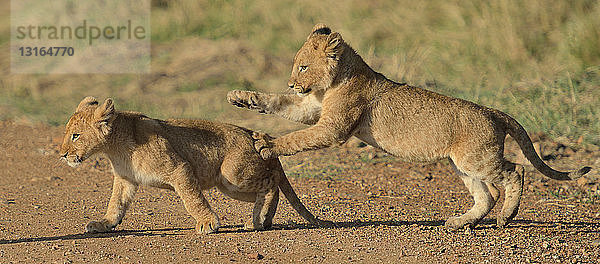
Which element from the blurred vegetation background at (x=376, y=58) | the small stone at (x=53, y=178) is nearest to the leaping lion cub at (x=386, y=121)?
the small stone at (x=53, y=178)

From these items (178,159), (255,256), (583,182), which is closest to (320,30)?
(178,159)

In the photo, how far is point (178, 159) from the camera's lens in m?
7.35

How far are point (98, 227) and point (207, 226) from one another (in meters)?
0.97

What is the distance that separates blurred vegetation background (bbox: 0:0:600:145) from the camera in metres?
12.8

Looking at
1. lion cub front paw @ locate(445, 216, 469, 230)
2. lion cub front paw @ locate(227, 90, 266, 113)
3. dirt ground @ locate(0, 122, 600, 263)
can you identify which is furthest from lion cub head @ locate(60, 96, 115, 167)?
lion cub front paw @ locate(445, 216, 469, 230)

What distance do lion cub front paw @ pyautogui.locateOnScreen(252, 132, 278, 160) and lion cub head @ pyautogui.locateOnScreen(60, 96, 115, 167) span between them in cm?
124

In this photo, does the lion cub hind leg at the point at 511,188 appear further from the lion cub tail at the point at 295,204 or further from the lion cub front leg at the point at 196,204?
the lion cub front leg at the point at 196,204

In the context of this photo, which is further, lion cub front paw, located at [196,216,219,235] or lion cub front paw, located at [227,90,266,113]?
lion cub front paw, located at [227,90,266,113]

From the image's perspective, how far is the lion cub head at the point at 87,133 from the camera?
721 centimetres

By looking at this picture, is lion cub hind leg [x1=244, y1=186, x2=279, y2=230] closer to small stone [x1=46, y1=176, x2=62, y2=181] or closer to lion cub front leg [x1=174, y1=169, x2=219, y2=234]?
lion cub front leg [x1=174, y1=169, x2=219, y2=234]

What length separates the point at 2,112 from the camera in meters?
13.9

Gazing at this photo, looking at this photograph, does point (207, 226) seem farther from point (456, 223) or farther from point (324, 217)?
point (456, 223)

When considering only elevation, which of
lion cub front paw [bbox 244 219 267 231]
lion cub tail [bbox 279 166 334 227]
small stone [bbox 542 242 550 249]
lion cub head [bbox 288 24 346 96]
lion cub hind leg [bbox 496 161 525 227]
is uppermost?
lion cub head [bbox 288 24 346 96]

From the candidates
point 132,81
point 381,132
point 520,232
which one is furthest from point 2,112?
point 520,232
